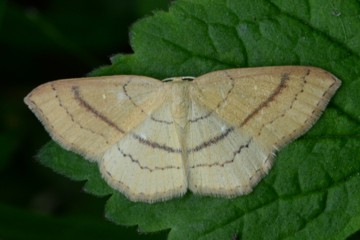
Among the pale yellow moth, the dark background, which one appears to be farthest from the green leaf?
the dark background

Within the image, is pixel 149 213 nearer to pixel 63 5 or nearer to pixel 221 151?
pixel 221 151

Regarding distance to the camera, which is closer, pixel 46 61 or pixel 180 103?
pixel 180 103

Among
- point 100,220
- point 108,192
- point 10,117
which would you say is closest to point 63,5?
point 10,117

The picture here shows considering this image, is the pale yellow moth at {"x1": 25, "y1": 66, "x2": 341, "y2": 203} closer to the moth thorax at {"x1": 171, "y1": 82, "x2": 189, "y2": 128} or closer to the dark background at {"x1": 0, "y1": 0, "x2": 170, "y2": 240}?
the moth thorax at {"x1": 171, "y1": 82, "x2": 189, "y2": 128}

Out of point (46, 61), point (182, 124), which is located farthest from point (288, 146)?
point (46, 61)

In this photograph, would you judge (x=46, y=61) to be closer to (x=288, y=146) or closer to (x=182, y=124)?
(x=182, y=124)
